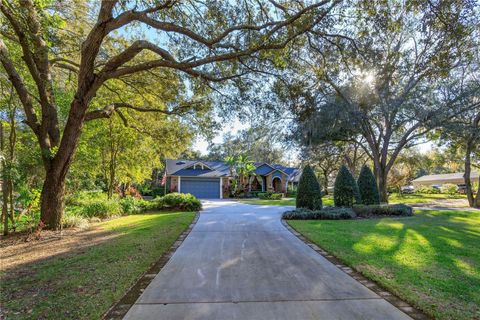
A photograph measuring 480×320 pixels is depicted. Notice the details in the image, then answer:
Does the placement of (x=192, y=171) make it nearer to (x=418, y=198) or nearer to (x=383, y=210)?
(x=383, y=210)

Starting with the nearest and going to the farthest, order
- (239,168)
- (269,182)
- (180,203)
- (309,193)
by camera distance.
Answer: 1. (309,193)
2. (180,203)
3. (239,168)
4. (269,182)

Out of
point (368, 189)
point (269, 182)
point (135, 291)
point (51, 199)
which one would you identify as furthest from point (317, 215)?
point (269, 182)

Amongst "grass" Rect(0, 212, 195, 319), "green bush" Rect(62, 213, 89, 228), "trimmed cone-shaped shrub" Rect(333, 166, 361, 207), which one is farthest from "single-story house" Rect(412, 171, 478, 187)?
"grass" Rect(0, 212, 195, 319)

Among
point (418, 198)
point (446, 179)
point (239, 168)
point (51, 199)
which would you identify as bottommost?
point (418, 198)

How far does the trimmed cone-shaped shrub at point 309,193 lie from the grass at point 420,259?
3855 millimetres

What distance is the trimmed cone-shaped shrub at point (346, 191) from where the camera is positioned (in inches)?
544

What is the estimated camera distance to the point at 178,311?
10.4 feet

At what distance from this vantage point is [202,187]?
98.3 ft

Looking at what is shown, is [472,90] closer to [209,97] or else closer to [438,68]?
[438,68]

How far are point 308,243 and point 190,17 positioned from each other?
777cm

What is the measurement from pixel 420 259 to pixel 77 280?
6112mm

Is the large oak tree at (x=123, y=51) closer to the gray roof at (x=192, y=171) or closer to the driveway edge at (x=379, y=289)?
the driveway edge at (x=379, y=289)

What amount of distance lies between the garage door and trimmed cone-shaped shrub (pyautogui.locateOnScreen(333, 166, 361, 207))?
17946mm

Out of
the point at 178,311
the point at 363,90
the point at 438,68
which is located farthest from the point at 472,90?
the point at 178,311
